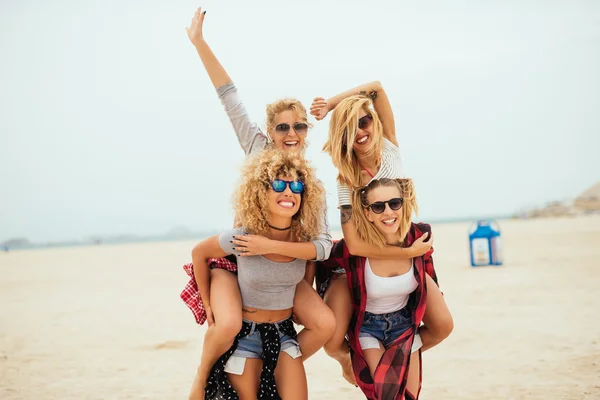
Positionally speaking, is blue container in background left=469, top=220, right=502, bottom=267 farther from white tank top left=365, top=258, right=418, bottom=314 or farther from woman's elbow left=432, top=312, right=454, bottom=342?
white tank top left=365, top=258, right=418, bottom=314

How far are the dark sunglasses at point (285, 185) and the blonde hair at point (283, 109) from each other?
796 millimetres

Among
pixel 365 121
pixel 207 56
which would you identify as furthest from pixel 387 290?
pixel 207 56

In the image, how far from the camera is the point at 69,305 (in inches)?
495

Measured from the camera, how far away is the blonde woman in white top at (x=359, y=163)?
4.15m

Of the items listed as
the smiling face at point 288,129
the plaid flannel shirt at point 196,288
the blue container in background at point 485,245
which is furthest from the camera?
the blue container in background at point 485,245

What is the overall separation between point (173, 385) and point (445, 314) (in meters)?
3.22

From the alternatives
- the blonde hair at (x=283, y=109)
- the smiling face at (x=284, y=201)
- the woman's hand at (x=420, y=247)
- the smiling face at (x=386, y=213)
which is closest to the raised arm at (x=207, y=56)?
the blonde hair at (x=283, y=109)

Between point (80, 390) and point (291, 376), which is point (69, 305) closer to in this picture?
point (80, 390)

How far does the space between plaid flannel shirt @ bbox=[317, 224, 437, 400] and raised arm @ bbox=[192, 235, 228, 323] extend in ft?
3.12

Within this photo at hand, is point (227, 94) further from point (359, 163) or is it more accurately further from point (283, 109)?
point (359, 163)

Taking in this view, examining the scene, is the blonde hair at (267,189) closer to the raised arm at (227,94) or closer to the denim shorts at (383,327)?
the raised arm at (227,94)

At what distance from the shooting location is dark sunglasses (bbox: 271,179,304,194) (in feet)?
13.0

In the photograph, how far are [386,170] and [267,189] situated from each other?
91 centimetres

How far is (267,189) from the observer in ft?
13.2
